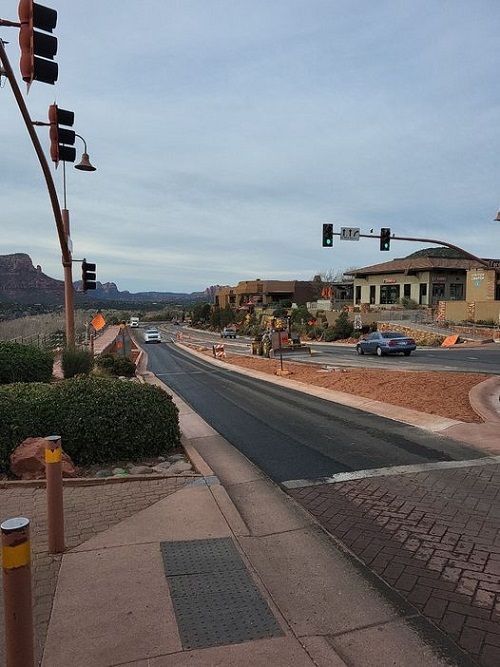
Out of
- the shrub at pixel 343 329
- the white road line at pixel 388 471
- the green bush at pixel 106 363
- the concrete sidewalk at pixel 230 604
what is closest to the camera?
the concrete sidewalk at pixel 230 604

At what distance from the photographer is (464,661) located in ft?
10.0

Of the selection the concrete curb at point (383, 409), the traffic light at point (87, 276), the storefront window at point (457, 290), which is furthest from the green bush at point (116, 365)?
the storefront window at point (457, 290)

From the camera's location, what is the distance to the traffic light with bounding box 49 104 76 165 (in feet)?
34.4

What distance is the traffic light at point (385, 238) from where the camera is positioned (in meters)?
27.8

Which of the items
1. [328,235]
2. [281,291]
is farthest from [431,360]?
[281,291]

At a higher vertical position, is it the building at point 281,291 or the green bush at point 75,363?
the building at point 281,291

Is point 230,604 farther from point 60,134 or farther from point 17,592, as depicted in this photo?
point 60,134

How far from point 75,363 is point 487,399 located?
995cm

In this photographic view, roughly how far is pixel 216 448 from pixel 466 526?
4.36 m

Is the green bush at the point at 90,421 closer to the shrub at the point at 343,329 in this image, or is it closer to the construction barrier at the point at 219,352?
the construction barrier at the point at 219,352

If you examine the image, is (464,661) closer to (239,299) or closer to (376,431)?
(376,431)

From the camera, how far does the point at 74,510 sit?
17.1ft

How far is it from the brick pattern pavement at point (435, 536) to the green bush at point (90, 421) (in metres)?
2.18

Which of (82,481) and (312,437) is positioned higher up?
(82,481)
